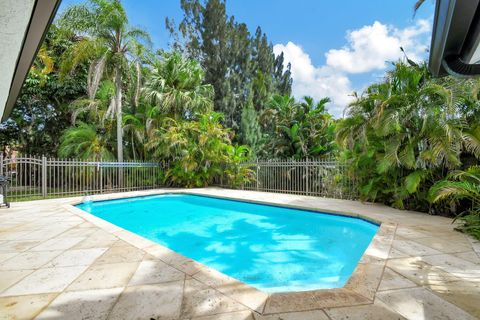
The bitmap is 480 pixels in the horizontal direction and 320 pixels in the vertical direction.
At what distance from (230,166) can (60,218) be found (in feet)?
24.5

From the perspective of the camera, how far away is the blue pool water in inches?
137

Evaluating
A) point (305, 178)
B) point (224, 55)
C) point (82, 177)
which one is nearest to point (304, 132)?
point (305, 178)

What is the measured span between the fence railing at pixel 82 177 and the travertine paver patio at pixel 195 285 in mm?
6645

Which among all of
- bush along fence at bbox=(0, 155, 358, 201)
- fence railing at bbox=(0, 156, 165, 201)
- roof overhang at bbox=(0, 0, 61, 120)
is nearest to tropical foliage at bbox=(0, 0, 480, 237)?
bush along fence at bbox=(0, 155, 358, 201)

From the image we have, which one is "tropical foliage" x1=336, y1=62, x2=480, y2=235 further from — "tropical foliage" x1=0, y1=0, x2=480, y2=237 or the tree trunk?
the tree trunk

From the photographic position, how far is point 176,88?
43.9ft

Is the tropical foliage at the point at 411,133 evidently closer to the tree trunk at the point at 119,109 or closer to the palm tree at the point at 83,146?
the tree trunk at the point at 119,109

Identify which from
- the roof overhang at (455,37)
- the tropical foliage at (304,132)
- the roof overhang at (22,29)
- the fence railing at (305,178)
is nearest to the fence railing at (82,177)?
the fence railing at (305,178)

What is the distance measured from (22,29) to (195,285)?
8.75ft

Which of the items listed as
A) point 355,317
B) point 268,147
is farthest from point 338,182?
point 355,317

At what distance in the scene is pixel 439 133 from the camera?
5.18 m

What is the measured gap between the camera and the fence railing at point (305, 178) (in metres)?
8.27

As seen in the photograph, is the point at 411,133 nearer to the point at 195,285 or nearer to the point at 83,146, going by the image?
the point at 195,285

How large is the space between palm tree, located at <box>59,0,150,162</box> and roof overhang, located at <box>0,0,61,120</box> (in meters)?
9.43
